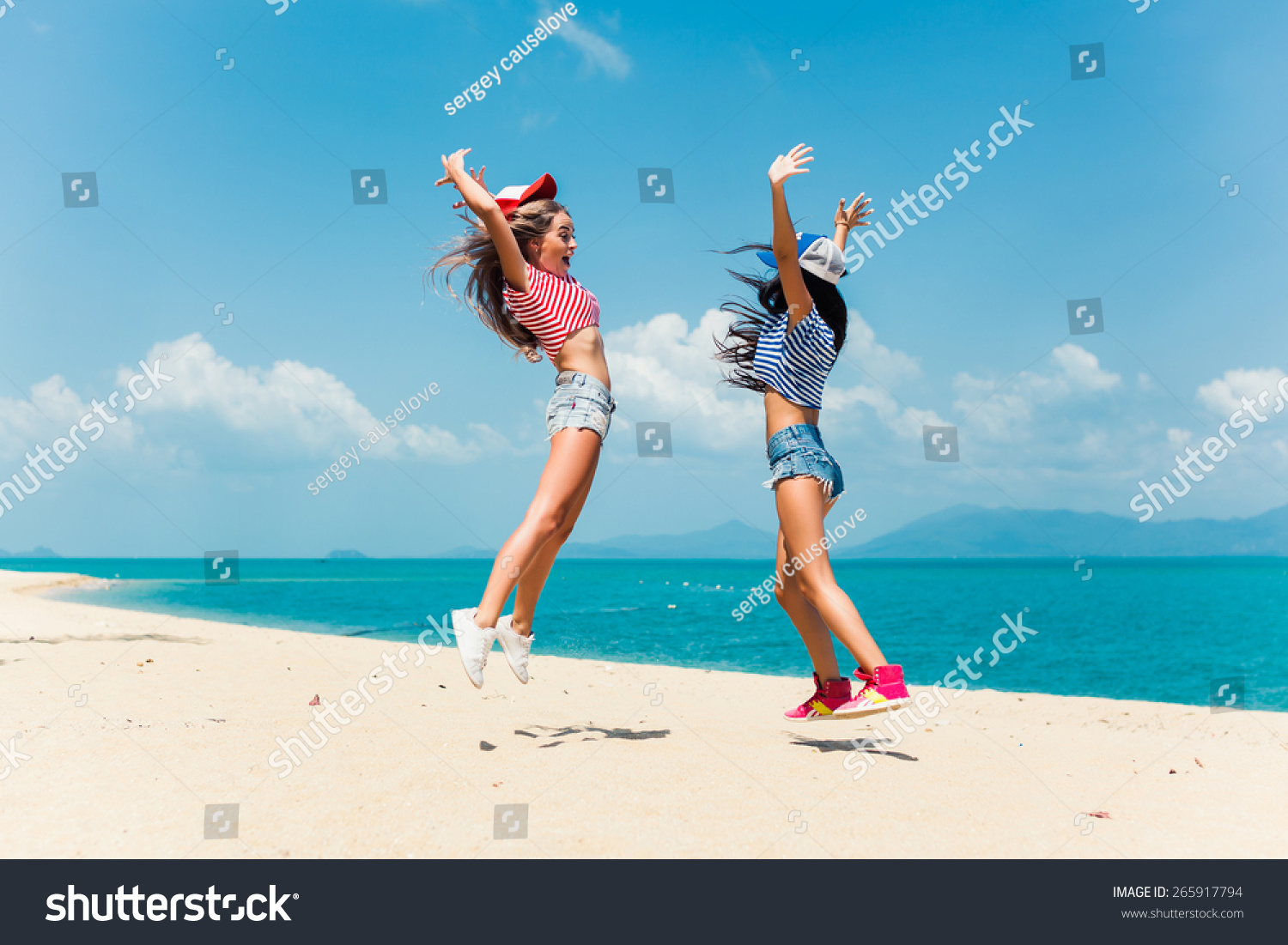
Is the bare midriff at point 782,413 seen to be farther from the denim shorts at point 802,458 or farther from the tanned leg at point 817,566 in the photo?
the tanned leg at point 817,566

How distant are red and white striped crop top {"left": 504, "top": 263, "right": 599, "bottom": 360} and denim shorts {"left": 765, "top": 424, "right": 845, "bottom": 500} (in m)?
1.39

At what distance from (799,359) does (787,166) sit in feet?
3.66

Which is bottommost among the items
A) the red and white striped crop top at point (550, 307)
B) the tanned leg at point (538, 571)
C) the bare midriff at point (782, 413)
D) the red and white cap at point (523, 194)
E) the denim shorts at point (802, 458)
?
the tanned leg at point (538, 571)

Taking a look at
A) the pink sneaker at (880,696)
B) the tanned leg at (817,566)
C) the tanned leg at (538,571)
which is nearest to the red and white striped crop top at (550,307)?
the tanned leg at (538,571)

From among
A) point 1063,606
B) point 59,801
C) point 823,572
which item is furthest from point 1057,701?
point 1063,606

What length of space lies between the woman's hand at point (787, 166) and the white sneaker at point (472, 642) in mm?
2832

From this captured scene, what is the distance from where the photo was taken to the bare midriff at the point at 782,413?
4.81m

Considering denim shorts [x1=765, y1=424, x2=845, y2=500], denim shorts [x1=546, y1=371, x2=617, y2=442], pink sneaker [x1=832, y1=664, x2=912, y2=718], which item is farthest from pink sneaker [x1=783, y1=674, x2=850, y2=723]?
denim shorts [x1=546, y1=371, x2=617, y2=442]

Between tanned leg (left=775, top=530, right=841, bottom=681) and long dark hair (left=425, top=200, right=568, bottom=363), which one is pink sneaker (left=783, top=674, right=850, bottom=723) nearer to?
tanned leg (left=775, top=530, right=841, bottom=681)

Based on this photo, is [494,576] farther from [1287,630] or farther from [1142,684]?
[1287,630]

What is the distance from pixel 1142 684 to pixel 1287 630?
14.4 m

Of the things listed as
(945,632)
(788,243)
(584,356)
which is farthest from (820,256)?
(945,632)

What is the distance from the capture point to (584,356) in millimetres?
4750

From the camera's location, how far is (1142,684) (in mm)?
13742
